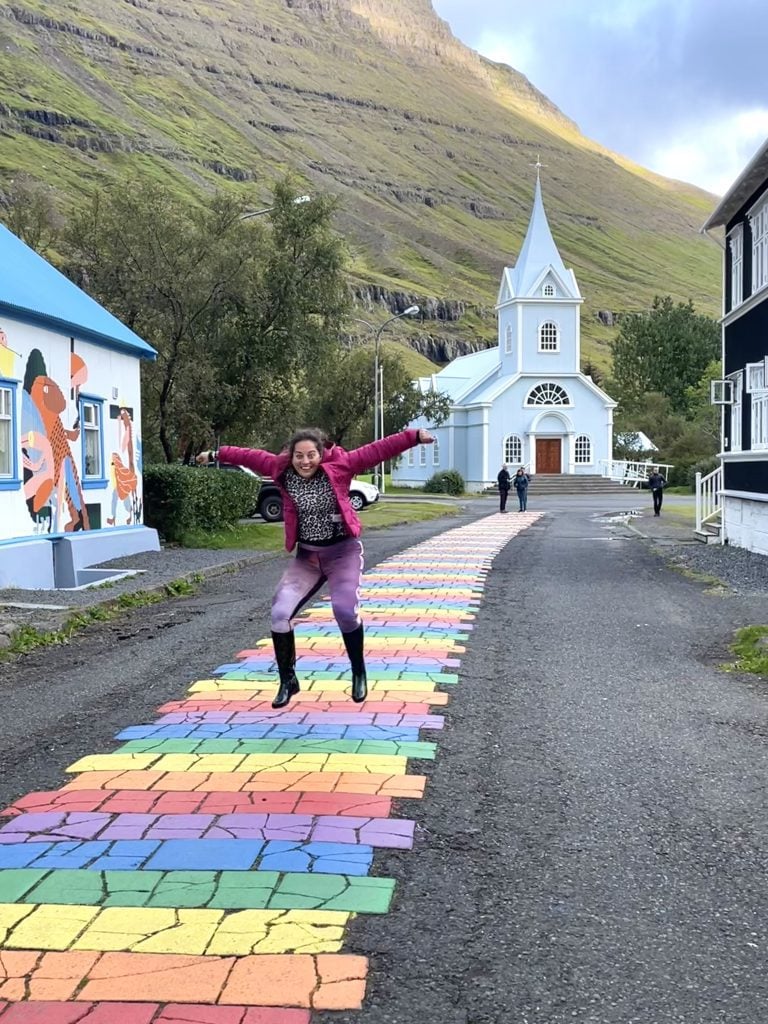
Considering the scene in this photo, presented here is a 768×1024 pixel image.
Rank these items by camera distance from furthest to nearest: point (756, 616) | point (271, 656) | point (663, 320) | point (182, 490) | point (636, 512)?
point (663, 320), point (636, 512), point (182, 490), point (756, 616), point (271, 656)

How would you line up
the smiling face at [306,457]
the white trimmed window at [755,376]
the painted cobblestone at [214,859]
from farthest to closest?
1. the white trimmed window at [755,376]
2. the smiling face at [306,457]
3. the painted cobblestone at [214,859]

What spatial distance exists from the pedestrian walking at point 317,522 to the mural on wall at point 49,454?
28.8ft

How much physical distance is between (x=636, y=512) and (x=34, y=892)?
111ft

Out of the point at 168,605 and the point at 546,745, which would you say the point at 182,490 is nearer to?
the point at 168,605

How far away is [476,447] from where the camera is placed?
2356 inches

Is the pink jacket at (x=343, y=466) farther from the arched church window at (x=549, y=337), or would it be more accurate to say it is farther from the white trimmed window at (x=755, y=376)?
the arched church window at (x=549, y=337)

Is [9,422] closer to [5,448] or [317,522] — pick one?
[5,448]

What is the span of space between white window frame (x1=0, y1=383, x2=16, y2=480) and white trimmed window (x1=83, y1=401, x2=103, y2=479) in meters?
2.68

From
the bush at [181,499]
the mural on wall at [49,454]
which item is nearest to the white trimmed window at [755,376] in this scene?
the bush at [181,499]

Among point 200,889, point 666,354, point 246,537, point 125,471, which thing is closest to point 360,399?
point 246,537

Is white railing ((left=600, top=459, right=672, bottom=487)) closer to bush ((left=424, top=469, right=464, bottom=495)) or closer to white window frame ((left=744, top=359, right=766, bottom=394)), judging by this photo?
bush ((left=424, top=469, right=464, bottom=495))

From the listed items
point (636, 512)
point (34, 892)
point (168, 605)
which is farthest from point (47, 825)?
point (636, 512)

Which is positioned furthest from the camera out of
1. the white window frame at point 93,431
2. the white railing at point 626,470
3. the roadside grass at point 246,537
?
the white railing at point 626,470

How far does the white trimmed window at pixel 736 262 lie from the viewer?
2155cm
